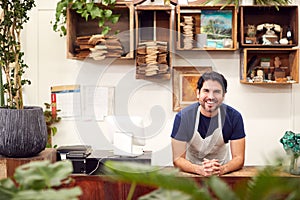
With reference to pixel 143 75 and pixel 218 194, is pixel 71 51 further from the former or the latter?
pixel 218 194

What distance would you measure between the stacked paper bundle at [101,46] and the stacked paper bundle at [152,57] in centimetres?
17

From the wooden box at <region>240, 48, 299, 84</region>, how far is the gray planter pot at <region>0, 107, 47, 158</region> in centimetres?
224

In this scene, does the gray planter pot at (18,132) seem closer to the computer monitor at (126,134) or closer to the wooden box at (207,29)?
the computer monitor at (126,134)

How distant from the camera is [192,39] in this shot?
394 cm

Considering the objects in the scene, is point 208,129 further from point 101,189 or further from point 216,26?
point 101,189

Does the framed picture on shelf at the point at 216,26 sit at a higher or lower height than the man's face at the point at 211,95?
higher

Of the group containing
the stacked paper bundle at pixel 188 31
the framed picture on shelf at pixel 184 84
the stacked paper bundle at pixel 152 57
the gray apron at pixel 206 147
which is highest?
the stacked paper bundle at pixel 188 31

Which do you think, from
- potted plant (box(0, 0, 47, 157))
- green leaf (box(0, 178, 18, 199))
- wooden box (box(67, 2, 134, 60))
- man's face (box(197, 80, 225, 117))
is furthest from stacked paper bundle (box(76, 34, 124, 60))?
green leaf (box(0, 178, 18, 199))

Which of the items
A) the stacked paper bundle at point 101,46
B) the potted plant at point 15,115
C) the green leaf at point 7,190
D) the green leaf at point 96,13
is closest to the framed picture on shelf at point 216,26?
the stacked paper bundle at point 101,46

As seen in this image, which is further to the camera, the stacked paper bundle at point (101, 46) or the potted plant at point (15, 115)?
the stacked paper bundle at point (101, 46)

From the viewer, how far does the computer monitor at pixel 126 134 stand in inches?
121

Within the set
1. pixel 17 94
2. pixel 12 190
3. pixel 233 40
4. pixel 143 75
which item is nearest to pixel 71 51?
pixel 143 75

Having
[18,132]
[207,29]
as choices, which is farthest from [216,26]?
[18,132]

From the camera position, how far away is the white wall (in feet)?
13.6
